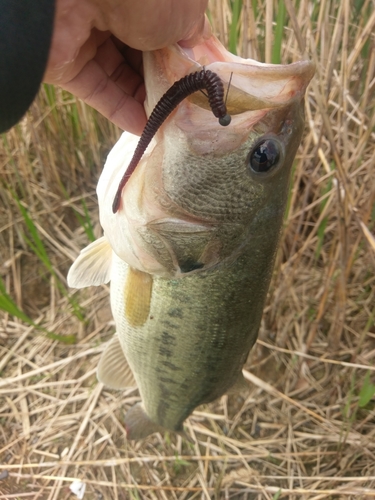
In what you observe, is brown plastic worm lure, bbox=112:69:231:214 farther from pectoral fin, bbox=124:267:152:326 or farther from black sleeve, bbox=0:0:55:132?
pectoral fin, bbox=124:267:152:326

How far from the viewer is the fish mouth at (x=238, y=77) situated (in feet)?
2.63

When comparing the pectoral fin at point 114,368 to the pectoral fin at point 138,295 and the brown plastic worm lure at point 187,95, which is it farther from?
the brown plastic worm lure at point 187,95

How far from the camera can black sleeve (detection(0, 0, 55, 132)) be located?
0.67 metres

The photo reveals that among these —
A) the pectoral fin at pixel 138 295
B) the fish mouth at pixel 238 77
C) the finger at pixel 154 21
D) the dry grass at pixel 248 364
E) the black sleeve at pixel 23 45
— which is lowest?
the dry grass at pixel 248 364

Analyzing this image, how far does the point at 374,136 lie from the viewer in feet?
5.17

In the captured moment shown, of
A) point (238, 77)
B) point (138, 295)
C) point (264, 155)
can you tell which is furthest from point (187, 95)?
point (138, 295)

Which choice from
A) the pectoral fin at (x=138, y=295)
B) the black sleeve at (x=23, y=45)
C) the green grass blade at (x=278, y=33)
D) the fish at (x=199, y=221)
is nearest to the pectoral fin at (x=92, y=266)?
the fish at (x=199, y=221)

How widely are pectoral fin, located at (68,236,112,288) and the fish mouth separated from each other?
0.52m

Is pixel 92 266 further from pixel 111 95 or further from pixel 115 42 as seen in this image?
pixel 115 42

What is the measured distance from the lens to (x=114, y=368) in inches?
62.1

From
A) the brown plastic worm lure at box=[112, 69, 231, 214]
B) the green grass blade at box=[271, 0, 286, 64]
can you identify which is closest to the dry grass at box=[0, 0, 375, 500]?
the green grass blade at box=[271, 0, 286, 64]

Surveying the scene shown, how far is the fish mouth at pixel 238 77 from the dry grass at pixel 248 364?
0.75m

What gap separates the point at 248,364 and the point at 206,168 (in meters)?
1.36

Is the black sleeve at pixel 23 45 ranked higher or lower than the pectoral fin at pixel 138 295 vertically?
higher
